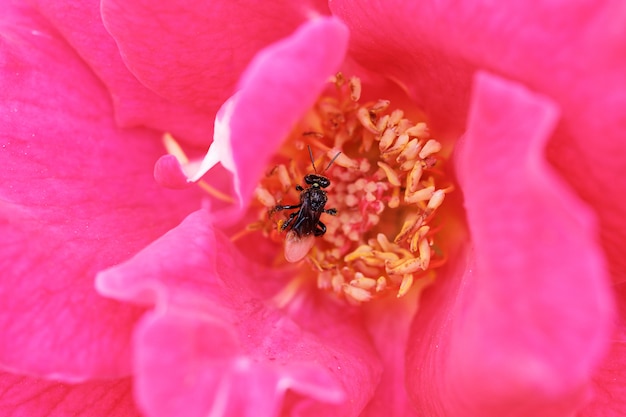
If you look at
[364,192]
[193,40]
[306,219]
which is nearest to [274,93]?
[193,40]

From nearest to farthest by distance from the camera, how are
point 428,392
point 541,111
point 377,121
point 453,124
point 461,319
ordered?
1. point 541,111
2. point 461,319
3. point 428,392
4. point 453,124
5. point 377,121

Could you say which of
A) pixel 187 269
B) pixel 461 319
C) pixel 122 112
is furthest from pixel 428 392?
pixel 122 112

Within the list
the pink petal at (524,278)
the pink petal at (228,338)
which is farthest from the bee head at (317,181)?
the pink petal at (524,278)

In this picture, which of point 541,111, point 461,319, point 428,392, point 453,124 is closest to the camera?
point 541,111

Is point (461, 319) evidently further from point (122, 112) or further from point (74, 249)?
point (122, 112)

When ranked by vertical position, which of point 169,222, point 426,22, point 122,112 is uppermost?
point 426,22

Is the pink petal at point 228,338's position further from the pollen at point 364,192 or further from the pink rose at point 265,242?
the pollen at point 364,192
